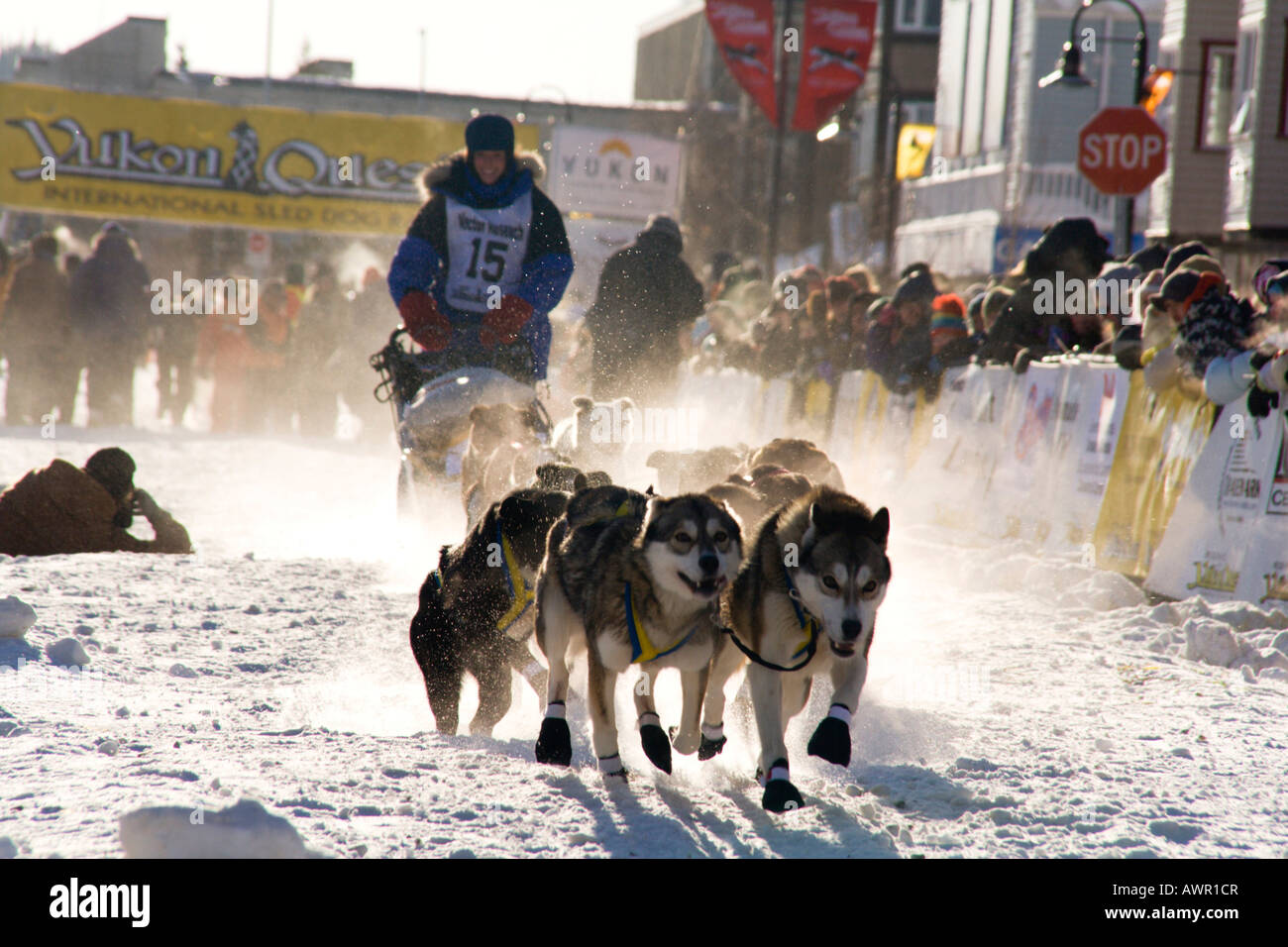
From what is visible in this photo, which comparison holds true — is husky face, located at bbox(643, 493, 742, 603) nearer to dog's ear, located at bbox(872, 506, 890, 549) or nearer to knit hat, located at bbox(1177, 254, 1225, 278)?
dog's ear, located at bbox(872, 506, 890, 549)

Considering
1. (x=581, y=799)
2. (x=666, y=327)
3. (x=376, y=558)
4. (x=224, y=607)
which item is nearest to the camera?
(x=581, y=799)

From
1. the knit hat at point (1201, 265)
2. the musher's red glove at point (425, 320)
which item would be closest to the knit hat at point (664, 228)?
the musher's red glove at point (425, 320)

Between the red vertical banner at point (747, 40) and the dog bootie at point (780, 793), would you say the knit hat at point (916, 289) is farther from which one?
the red vertical banner at point (747, 40)

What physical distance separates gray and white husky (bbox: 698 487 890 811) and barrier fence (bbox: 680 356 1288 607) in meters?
3.30

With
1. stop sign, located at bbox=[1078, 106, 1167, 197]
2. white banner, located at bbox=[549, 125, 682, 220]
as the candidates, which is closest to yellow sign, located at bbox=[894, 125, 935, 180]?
white banner, located at bbox=[549, 125, 682, 220]

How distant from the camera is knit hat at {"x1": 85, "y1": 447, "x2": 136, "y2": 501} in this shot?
8211 millimetres

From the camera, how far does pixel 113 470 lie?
27.1 ft

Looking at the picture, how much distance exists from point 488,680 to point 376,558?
153 inches

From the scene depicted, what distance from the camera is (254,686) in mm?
5328

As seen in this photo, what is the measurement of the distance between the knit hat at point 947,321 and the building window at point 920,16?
28.1 m

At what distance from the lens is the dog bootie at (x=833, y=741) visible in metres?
3.79

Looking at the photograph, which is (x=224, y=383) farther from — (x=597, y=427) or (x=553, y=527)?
(x=553, y=527)
